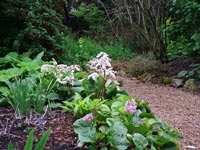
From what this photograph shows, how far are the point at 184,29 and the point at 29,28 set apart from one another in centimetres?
320

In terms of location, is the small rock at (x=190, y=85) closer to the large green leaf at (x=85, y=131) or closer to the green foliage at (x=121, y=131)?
the green foliage at (x=121, y=131)

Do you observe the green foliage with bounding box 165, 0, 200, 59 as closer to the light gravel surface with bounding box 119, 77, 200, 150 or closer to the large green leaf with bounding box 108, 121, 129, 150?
the light gravel surface with bounding box 119, 77, 200, 150

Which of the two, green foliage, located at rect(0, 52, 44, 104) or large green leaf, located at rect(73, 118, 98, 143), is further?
green foliage, located at rect(0, 52, 44, 104)

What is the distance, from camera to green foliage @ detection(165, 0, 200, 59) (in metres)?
6.37

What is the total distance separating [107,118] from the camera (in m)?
2.67

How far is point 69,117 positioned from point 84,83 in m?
0.65

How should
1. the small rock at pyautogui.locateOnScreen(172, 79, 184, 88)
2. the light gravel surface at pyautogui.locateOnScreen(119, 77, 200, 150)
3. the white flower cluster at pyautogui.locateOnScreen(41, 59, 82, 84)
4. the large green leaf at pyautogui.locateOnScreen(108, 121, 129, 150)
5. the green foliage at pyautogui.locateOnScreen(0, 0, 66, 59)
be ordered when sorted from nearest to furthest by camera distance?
1. the large green leaf at pyautogui.locateOnScreen(108, 121, 129, 150)
2. the white flower cluster at pyautogui.locateOnScreen(41, 59, 82, 84)
3. the light gravel surface at pyautogui.locateOnScreen(119, 77, 200, 150)
4. the green foliage at pyautogui.locateOnScreen(0, 0, 66, 59)
5. the small rock at pyautogui.locateOnScreen(172, 79, 184, 88)

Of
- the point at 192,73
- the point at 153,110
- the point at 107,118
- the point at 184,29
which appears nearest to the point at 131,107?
the point at 107,118

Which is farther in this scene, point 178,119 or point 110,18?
point 110,18

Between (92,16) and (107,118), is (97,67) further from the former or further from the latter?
(92,16)

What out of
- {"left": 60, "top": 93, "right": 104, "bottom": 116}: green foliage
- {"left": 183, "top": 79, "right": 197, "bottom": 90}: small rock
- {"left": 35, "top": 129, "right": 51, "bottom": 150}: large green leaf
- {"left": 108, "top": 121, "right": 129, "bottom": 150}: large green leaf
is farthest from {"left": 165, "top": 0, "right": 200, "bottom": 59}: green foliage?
{"left": 35, "top": 129, "right": 51, "bottom": 150}: large green leaf

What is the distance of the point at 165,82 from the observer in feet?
20.9

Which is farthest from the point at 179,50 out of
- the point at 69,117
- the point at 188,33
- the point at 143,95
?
the point at 69,117

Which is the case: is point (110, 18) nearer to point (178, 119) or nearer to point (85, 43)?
point (85, 43)
